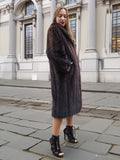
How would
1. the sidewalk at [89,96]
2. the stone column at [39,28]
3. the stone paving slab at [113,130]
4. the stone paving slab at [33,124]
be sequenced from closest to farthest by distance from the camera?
1. the stone paving slab at [113,130]
2. the stone paving slab at [33,124]
3. the sidewalk at [89,96]
4. the stone column at [39,28]

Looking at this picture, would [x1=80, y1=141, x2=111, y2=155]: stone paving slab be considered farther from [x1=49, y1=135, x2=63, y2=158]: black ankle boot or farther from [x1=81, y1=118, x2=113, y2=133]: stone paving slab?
[x1=81, y1=118, x2=113, y2=133]: stone paving slab

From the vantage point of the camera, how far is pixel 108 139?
7.04 feet

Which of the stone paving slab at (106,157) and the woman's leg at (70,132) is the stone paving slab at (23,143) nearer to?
the woman's leg at (70,132)

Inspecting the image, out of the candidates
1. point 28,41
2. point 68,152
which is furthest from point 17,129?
point 28,41

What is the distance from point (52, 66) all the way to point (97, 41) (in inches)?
431

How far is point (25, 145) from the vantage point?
200 centimetres

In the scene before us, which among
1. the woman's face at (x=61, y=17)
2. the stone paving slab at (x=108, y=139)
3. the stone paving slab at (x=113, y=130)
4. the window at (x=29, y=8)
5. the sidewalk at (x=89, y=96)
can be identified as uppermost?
the window at (x=29, y=8)

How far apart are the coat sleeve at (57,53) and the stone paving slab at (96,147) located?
928 mm

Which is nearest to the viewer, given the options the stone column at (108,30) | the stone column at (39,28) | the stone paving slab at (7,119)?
the stone paving slab at (7,119)

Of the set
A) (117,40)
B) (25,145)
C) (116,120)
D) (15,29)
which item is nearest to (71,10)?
(117,40)

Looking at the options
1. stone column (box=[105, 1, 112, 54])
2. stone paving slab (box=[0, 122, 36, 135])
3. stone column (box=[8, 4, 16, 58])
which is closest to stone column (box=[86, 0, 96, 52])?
stone column (box=[105, 1, 112, 54])

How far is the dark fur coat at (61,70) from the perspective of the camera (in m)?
1.69

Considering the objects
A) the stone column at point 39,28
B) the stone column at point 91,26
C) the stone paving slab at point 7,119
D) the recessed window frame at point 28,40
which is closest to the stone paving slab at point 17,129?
the stone paving slab at point 7,119

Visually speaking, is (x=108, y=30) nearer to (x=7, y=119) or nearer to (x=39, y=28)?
(x=39, y=28)
